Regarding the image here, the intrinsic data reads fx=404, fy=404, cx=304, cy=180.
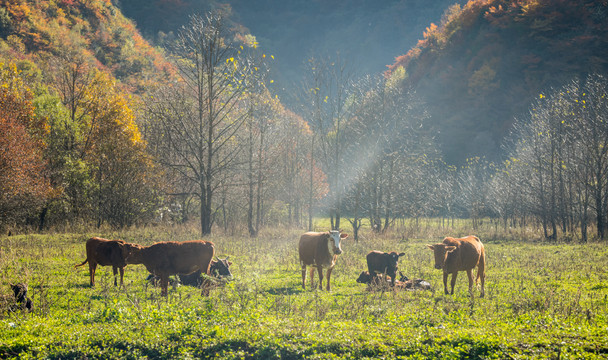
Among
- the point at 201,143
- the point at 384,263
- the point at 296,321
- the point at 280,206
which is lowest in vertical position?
the point at 296,321

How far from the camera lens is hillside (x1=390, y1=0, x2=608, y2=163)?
69.6 meters

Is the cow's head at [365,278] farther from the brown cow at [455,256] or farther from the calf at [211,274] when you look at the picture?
the calf at [211,274]

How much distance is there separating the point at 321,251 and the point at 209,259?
3971mm

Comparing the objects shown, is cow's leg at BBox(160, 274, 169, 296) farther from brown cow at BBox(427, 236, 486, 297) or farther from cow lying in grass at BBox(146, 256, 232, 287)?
brown cow at BBox(427, 236, 486, 297)

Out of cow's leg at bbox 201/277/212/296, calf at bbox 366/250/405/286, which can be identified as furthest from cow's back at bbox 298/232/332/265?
cow's leg at bbox 201/277/212/296

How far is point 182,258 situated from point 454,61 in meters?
89.1

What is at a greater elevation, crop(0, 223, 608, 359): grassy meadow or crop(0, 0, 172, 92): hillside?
crop(0, 0, 172, 92): hillside

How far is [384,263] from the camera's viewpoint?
51.2ft

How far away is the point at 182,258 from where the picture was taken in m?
12.4

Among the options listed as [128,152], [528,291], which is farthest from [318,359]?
[128,152]

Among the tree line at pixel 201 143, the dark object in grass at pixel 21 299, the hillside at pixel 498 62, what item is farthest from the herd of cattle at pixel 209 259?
the hillside at pixel 498 62

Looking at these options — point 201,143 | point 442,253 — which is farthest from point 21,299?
point 201,143

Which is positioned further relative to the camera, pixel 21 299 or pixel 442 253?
pixel 442 253

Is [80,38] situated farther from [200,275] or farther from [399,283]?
[399,283]
